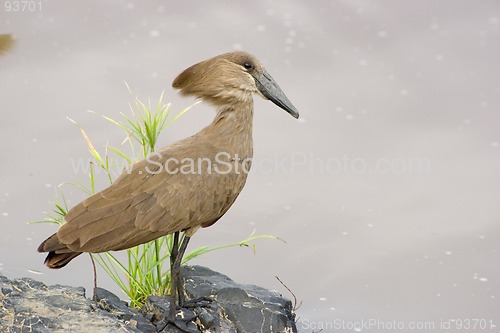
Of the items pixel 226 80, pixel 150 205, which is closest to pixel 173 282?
pixel 150 205

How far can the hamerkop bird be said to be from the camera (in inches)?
172

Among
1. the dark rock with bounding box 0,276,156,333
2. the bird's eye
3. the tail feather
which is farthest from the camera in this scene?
the bird's eye

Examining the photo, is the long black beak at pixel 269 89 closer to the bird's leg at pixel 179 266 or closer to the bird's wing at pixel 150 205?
the bird's wing at pixel 150 205

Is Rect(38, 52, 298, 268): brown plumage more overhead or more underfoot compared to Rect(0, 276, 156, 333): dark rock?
more overhead

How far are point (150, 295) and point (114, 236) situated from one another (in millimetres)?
768

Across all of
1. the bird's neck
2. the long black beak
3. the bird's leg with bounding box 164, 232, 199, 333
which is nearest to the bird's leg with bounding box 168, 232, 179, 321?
the bird's leg with bounding box 164, 232, 199, 333

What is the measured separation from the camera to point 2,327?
4469 mm

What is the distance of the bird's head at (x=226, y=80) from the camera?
15.5 feet

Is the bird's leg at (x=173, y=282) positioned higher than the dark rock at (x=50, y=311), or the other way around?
the bird's leg at (x=173, y=282)

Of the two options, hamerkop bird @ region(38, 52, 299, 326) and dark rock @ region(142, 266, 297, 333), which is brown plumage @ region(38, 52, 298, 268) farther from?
dark rock @ region(142, 266, 297, 333)

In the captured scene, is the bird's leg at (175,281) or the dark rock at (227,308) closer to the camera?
the bird's leg at (175,281)

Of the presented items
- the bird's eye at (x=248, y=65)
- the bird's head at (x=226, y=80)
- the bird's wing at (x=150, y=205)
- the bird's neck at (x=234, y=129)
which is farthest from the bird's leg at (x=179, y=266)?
the bird's eye at (x=248, y=65)

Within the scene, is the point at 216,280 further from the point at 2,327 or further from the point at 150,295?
the point at 2,327

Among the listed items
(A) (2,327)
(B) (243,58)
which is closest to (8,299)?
(A) (2,327)
